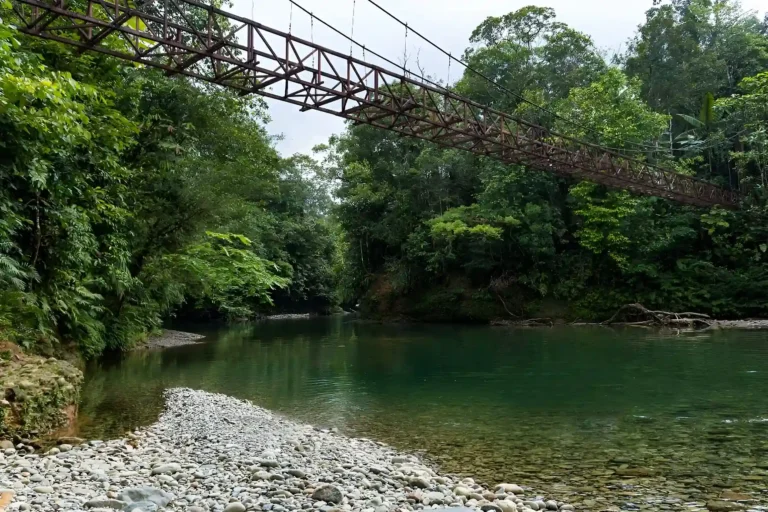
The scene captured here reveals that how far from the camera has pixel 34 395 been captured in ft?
22.3

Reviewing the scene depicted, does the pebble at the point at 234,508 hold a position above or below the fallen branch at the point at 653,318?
below

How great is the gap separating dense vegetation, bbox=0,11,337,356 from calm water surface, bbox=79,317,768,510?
1.88 metres

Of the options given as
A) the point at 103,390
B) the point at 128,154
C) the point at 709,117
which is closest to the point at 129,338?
the point at 128,154

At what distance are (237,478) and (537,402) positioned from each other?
20.0 feet

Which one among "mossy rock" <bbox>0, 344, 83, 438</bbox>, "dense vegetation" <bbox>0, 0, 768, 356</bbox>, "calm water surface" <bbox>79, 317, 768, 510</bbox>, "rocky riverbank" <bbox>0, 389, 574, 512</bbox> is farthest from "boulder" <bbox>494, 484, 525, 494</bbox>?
"dense vegetation" <bbox>0, 0, 768, 356</bbox>

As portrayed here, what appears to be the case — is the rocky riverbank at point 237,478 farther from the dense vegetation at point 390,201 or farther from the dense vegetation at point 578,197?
the dense vegetation at point 578,197

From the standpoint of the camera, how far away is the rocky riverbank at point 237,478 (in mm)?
4516

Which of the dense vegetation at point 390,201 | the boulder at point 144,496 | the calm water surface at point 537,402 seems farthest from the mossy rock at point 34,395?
the boulder at point 144,496

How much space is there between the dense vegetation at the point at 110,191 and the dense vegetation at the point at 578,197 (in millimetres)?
10993

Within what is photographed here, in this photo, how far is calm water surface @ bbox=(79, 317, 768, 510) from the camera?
5883 millimetres

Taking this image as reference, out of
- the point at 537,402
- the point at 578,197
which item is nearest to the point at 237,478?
the point at 537,402

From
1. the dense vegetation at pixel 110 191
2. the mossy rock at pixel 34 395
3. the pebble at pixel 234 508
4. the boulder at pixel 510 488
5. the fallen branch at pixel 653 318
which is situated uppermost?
the dense vegetation at pixel 110 191

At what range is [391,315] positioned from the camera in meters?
37.0

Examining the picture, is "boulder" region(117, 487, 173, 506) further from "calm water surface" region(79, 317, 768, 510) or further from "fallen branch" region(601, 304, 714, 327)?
"fallen branch" region(601, 304, 714, 327)
